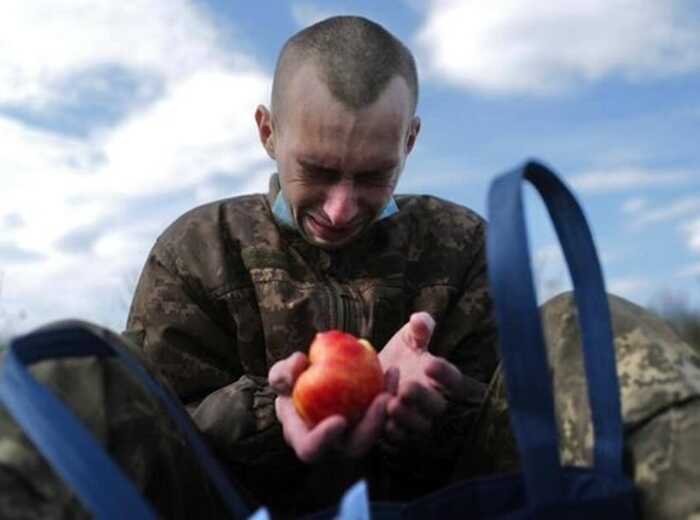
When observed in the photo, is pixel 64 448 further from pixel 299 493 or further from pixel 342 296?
pixel 342 296

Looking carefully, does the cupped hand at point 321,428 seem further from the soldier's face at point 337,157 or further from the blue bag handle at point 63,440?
the soldier's face at point 337,157

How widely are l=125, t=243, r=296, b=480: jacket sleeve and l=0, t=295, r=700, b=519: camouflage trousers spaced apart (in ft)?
1.38

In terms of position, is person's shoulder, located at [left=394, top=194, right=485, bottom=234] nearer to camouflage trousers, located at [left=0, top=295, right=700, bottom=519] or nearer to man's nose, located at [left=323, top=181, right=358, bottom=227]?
man's nose, located at [left=323, top=181, right=358, bottom=227]

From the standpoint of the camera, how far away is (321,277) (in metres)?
2.58

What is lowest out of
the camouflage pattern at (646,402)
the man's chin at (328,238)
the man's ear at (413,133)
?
the camouflage pattern at (646,402)

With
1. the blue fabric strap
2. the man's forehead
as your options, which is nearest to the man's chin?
the man's forehead

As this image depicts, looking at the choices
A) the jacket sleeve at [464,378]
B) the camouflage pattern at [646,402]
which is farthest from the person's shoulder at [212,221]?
the camouflage pattern at [646,402]

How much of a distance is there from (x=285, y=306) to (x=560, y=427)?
0.96m

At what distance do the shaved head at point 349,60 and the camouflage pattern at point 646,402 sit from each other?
2.76 feet

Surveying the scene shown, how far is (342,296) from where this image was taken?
251cm

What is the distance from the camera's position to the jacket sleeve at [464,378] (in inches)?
89.3

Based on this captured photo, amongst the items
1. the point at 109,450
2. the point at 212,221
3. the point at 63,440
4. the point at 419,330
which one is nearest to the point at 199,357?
the point at 212,221

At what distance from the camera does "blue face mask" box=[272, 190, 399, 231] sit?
2.61 metres

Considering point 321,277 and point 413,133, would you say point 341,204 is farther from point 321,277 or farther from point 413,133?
point 413,133
